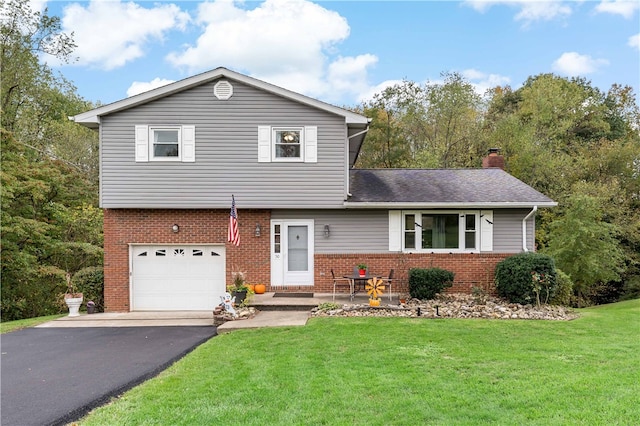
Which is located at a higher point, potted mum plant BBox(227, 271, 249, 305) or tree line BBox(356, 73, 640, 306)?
Answer: tree line BBox(356, 73, 640, 306)

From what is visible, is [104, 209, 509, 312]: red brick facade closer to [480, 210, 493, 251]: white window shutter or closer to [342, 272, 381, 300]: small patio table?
[480, 210, 493, 251]: white window shutter

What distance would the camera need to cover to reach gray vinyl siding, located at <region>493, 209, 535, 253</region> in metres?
12.4

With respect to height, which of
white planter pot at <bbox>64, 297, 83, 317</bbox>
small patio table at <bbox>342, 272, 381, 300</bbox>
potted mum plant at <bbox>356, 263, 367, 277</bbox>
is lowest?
white planter pot at <bbox>64, 297, 83, 317</bbox>

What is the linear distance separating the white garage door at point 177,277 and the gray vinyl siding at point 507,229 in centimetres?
828

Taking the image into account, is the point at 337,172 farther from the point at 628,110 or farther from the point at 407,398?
the point at 628,110

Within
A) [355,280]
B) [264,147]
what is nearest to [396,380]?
[355,280]

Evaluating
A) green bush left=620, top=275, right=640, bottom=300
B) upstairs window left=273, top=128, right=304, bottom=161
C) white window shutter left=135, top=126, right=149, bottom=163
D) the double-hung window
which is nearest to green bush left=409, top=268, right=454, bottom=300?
upstairs window left=273, top=128, right=304, bottom=161

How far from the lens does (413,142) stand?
27.4m

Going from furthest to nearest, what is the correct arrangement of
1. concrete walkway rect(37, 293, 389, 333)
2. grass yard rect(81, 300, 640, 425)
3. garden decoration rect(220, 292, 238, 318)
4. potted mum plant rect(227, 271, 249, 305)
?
potted mum plant rect(227, 271, 249, 305)
garden decoration rect(220, 292, 238, 318)
concrete walkway rect(37, 293, 389, 333)
grass yard rect(81, 300, 640, 425)

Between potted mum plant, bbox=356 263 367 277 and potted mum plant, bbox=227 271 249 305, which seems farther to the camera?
potted mum plant, bbox=356 263 367 277

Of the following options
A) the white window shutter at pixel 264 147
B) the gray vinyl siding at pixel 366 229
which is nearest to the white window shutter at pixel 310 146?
the white window shutter at pixel 264 147

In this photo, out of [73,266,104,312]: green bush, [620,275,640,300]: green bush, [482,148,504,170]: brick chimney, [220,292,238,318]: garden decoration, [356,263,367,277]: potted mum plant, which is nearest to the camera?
[220,292,238,318]: garden decoration

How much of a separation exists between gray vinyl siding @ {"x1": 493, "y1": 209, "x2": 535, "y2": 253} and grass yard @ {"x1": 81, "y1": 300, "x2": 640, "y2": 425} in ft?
14.1

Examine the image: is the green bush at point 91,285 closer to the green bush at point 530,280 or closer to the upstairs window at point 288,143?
the upstairs window at point 288,143
